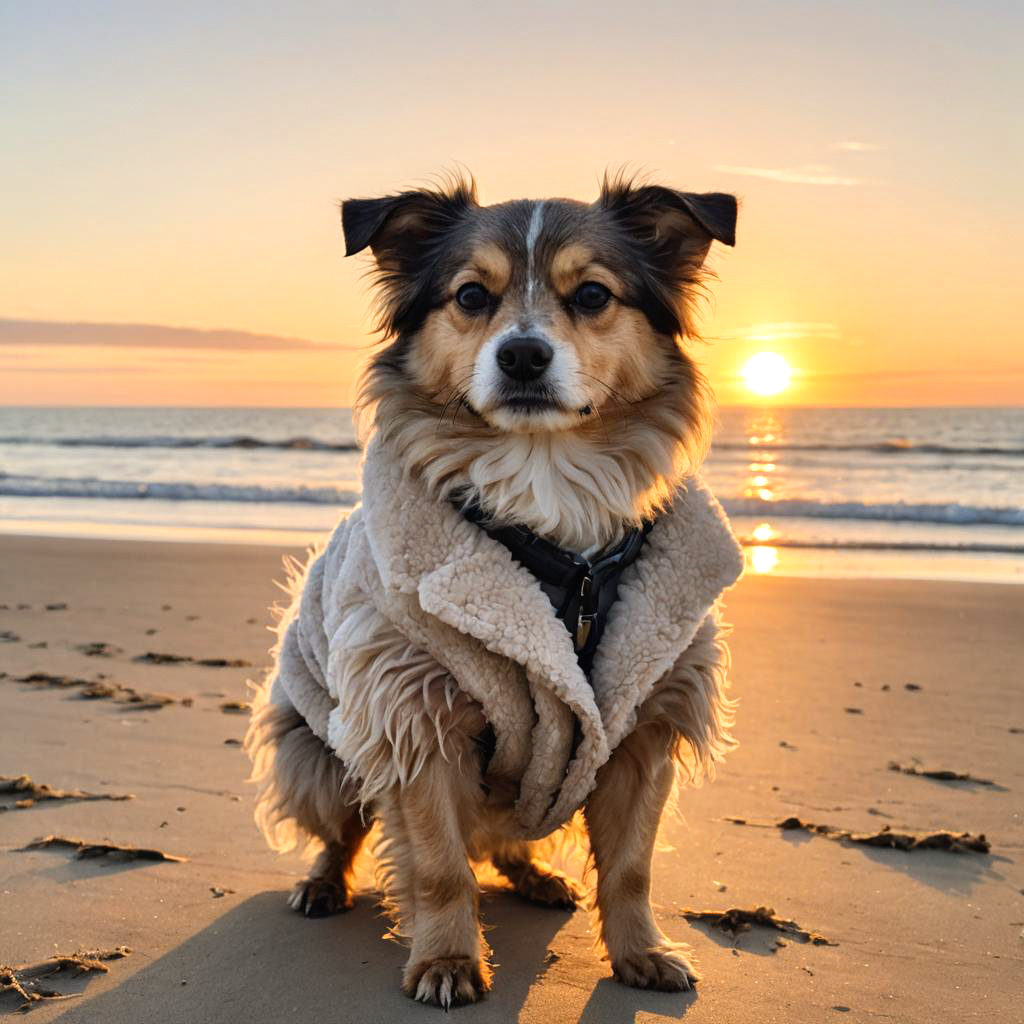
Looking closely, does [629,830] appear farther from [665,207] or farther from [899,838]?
[665,207]

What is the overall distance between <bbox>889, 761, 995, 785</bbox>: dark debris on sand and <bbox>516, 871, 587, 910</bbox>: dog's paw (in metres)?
1.71

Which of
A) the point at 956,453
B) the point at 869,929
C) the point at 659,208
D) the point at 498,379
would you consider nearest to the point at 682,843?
the point at 869,929

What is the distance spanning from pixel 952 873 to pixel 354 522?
2.17 m

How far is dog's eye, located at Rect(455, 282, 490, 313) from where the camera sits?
3258 mm

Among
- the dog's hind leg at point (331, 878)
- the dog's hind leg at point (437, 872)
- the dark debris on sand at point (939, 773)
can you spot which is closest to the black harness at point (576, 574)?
the dog's hind leg at point (437, 872)

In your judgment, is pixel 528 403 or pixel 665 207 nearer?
pixel 528 403

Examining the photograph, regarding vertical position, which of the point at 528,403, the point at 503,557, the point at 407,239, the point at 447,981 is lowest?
the point at 447,981

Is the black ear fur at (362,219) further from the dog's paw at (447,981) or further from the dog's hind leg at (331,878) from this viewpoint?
the dog's paw at (447,981)

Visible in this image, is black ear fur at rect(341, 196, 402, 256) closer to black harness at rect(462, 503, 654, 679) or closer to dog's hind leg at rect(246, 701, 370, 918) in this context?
black harness at rect(462, 503, 654, 679)

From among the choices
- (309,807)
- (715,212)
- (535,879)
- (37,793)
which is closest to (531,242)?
(715,212)

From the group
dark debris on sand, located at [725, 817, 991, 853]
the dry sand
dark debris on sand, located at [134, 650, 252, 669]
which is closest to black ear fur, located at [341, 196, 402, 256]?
the dry sand

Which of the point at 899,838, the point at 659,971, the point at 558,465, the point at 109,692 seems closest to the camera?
the point at 659,971

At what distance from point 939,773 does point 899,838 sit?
31.2 inches

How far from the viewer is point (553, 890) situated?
3.45 m
